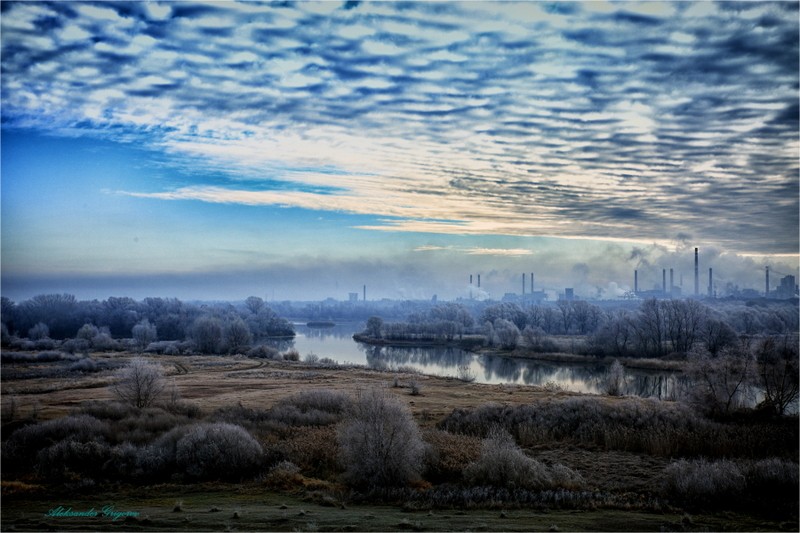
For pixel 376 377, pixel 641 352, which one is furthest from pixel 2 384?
pixel 641 352

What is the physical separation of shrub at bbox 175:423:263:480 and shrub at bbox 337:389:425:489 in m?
3.42

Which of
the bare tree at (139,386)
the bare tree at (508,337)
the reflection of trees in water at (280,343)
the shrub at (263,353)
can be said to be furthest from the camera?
the reflection of trees in water at (280,343)

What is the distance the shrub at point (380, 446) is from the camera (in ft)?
56.9

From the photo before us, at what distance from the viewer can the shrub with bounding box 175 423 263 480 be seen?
61.6ft

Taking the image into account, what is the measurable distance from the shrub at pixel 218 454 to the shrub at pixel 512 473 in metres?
7.50

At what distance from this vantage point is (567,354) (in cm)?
7462

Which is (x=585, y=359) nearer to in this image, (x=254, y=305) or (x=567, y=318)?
(x=567, y=318)

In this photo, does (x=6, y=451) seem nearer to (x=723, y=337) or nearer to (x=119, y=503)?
(x=119, y=503)

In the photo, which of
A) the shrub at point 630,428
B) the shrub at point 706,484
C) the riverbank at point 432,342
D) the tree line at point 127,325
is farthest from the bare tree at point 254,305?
the shrub at point 706,484

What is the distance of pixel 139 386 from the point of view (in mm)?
29594

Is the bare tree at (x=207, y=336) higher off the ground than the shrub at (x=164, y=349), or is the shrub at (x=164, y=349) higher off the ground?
the bare tree at (x=207, y=336)

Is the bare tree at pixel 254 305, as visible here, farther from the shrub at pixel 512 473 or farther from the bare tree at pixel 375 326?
the shrub at pixel 512 473

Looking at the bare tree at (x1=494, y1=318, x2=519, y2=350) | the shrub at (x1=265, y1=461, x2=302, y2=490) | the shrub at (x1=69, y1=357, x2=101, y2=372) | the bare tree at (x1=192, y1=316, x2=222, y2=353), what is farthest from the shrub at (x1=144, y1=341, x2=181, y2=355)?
the shrub at (x1=265, y1=461, x2=302, y2=490)

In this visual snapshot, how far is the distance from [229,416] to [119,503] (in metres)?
11.8
